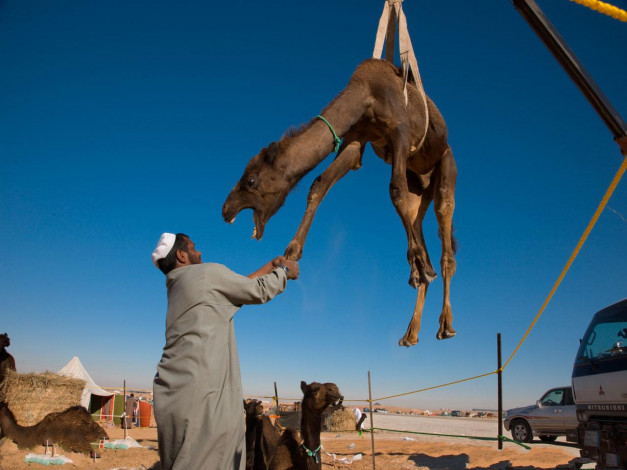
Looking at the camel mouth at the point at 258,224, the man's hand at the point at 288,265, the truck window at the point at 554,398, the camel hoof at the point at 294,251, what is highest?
the camel mouth at the point at 258,224

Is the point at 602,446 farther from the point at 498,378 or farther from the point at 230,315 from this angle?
the point at 230,315

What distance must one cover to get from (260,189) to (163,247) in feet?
3.84

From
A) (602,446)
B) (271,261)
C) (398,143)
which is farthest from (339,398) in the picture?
(271,261)

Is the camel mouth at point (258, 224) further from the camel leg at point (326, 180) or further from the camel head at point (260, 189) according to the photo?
the camel leg at point (326, 180)

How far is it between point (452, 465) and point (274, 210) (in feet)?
46.8

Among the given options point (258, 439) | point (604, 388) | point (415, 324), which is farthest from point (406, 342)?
point (258, 439)

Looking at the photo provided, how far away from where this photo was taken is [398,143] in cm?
465

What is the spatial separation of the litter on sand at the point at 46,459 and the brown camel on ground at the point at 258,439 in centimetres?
742

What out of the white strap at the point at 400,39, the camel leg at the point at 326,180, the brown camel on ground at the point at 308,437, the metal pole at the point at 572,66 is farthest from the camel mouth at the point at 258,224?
the brown camel on ground at the point at 308,437

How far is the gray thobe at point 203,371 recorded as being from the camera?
8.07 feet

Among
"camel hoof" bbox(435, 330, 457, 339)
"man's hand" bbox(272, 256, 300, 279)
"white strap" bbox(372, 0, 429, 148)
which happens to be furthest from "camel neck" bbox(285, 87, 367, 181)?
"camel hoof" bbox(435, 330, 457, 339)

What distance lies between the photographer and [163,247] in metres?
3.05

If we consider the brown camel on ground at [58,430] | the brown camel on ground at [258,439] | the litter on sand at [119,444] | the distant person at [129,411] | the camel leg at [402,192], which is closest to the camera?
the camel leg at [402,192]

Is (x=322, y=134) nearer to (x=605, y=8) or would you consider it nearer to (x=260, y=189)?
(x=260, y=189)
